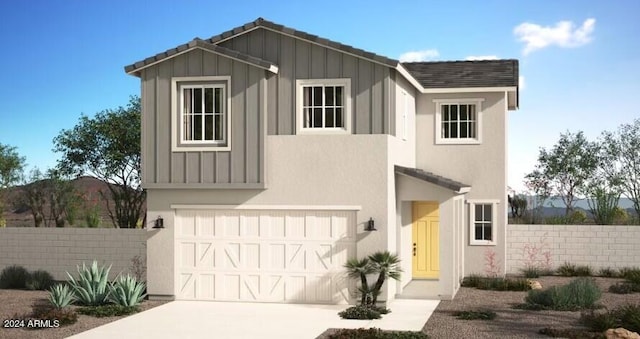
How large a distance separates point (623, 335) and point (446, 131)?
10480mm

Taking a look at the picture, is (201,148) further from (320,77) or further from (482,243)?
(482,243)

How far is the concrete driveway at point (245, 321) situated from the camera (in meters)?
14.2

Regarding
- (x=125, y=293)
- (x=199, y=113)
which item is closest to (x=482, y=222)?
(x=199, y=113)

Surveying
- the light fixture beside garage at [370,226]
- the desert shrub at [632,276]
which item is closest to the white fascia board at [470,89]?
the desert shrub at [632,276]

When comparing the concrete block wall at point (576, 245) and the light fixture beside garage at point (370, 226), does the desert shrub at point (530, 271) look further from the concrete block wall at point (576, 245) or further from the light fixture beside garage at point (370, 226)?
the light fixture beside garage at point (370, 226)

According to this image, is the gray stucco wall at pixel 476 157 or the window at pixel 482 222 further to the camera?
the window at pixel 482 222

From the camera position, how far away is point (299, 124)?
57.6ft

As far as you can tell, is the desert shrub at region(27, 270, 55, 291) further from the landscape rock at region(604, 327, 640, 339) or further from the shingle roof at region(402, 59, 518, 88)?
the landscape rock at region(604, 327, 640, 339)

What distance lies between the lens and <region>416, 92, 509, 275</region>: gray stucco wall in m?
22.3

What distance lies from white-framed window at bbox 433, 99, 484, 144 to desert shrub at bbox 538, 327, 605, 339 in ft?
29.5

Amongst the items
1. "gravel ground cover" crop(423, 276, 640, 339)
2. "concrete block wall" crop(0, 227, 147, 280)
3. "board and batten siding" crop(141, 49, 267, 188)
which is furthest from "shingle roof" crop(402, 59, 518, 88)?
"concrete block wall" crop(0, 227, 147, 280)

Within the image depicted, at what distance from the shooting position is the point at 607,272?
22859mm

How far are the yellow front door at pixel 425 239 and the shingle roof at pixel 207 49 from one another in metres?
6.31

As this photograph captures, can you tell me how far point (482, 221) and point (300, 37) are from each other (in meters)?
8.14
